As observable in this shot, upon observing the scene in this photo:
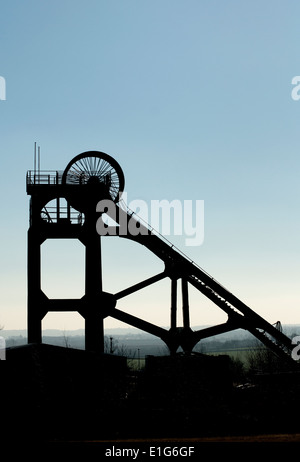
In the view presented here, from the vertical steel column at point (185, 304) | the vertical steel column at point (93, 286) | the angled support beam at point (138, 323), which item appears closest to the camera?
the vertical steel column at point (93, 286)

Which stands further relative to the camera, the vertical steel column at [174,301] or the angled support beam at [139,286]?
the vertical steel column at [174,301]

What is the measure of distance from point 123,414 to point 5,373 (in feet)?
13.0

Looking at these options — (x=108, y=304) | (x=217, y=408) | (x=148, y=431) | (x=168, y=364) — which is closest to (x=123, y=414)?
(x=148, y=431)

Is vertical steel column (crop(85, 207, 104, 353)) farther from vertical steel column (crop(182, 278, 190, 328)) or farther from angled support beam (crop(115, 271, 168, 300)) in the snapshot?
vertical steel column (crop(182, 278, 190, 328))

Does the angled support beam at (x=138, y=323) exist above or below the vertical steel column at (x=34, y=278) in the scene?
below

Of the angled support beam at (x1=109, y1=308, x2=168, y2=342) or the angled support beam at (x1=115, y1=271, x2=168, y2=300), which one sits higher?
the angled support beam at (x1=115, y1=271, x2=168, y2=300)

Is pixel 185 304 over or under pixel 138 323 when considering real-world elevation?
over

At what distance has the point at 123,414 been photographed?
19.0 metres

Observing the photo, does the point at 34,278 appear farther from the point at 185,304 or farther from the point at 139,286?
the point at 185,304

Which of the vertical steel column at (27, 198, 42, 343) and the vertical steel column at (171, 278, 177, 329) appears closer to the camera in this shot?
the vertical steel column at (27, 198, 42, 343)

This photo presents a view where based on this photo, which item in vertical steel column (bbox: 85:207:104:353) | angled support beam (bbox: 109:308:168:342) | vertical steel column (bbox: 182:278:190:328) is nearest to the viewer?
vertical steel column (bbox: 85:207:104:353)

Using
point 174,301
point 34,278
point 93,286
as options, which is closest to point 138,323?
point 174,301

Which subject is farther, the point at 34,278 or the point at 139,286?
the point at 139,286

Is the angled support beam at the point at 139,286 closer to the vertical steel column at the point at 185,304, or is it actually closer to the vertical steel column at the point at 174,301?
the vertical steel column at the point at 174,301
